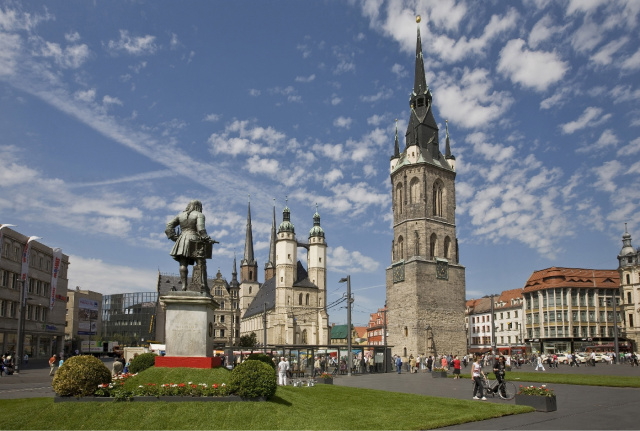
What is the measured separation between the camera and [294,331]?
359 feet

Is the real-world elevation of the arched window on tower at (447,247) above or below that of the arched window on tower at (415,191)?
below

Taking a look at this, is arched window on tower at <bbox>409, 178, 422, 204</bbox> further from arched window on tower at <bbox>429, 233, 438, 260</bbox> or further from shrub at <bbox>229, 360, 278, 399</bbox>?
shrub at <bbox>229, 360, 278, 399</bbox>

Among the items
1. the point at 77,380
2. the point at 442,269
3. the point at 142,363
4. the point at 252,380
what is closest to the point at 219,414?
the point at 252,380

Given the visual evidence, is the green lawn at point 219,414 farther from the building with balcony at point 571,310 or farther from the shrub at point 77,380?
the building with balcony at point 571,310

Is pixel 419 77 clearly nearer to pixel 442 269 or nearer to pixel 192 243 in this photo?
pixel 442 269

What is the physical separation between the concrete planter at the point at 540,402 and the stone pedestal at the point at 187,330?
9272 millimetres

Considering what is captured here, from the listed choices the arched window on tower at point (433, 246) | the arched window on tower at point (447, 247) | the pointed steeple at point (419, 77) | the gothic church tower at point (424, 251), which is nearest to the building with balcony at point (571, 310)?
the gothic church tower at point (424, 251)

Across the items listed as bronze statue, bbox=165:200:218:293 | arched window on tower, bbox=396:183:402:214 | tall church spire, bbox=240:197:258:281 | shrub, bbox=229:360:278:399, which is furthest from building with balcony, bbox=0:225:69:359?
tall church spire, bbox=240:197:258:281

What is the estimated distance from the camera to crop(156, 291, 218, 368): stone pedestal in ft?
49.1

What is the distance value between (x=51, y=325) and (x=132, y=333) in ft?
265

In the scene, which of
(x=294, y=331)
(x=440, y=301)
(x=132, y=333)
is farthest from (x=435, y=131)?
(x=132, y=333)

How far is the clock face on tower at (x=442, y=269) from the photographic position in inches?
2734

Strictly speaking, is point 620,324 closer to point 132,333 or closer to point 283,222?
point 283,222

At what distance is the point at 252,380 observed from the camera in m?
13.3
